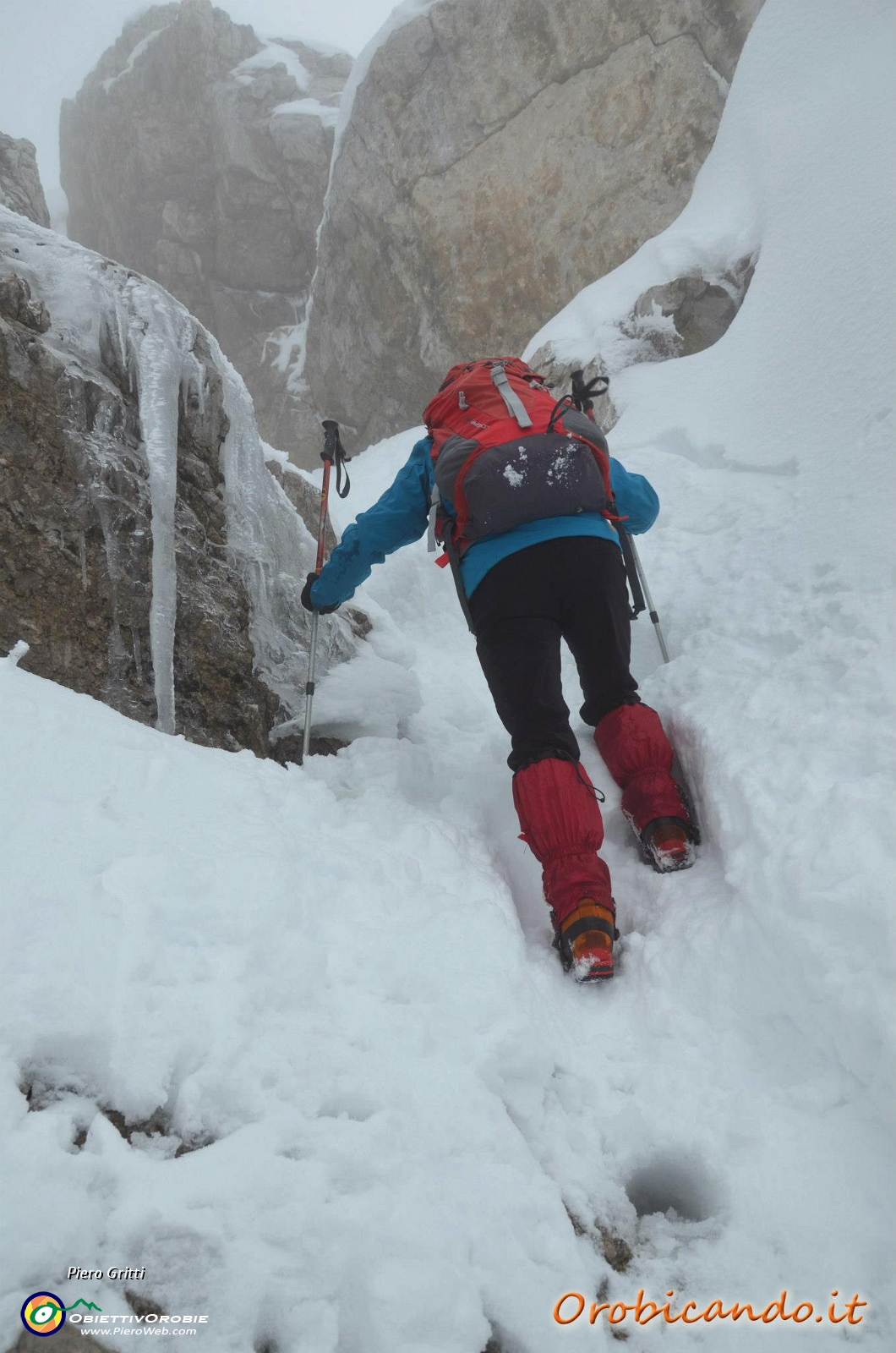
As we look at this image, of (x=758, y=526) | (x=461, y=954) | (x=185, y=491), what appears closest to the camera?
(x=461, y=954)

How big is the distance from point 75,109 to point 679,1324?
3437cm

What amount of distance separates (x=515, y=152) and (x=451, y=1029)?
14703mm

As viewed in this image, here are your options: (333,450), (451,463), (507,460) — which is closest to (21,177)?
(333,450)

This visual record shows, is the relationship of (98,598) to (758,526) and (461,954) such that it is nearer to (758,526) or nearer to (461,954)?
(461,954)

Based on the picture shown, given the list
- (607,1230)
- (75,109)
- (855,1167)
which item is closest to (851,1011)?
(855,1167)

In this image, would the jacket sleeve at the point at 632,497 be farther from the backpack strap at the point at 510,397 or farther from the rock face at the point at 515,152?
the rock face at the point at 515,152

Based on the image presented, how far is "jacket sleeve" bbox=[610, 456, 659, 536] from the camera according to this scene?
9.88 feet

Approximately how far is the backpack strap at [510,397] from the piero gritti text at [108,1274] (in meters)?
2.44

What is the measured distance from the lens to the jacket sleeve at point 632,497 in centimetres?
301

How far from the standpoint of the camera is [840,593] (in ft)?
8.67

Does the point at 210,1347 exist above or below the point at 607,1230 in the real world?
above

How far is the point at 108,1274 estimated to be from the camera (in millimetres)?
1034

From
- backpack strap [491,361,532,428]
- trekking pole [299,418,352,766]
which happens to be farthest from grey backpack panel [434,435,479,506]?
trekking pole [299,418,352,766]

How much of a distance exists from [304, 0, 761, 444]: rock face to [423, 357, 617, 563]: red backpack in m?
11.5
